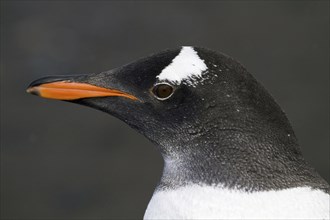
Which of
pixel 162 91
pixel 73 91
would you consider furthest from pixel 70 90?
pixel 162 91

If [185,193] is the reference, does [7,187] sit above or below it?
below

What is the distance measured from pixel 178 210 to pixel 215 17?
3.02 m

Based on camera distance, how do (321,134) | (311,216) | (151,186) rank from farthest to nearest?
1. (321,134)
2. (151,186)
3. (311,216)

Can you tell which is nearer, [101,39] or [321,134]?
[321,134]

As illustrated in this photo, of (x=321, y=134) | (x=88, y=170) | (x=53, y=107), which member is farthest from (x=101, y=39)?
(x=321, y=134)

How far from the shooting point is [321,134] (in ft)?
13.1

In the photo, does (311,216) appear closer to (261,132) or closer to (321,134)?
(261,132)

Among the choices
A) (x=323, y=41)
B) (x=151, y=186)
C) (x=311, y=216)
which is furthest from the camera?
(x=323, y=41)

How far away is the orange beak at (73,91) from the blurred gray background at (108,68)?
1882 mm

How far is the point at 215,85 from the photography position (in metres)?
1.69

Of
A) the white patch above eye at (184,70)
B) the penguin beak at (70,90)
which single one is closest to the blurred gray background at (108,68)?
the penguin beak at (70,90)

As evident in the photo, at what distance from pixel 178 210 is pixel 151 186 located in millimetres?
2050

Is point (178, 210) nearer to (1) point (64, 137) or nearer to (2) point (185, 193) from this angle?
(2) point (185, 193)

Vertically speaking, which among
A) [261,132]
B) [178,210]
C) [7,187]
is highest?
[261,132]
